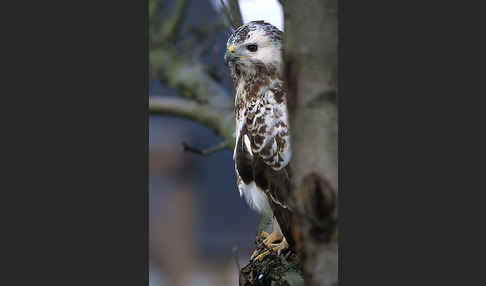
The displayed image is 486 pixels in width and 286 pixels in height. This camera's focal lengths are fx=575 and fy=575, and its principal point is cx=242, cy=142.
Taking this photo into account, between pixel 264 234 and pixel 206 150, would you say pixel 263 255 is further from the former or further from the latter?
pixel 206 150

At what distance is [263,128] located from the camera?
2268mm

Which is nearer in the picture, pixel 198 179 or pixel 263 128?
pixel 263 128

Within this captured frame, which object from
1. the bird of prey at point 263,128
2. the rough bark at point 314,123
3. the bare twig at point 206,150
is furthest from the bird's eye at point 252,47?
the rough bark at point 314,123

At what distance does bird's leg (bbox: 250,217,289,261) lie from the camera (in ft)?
7.60

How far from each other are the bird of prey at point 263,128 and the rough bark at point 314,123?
27.6 inches

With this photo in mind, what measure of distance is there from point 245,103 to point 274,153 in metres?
0.26

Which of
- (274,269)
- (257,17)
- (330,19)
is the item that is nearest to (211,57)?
(257,17)

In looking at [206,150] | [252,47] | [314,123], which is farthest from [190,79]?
[314,123]

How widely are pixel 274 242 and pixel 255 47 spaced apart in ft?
2.64

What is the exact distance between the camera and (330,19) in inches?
58.3

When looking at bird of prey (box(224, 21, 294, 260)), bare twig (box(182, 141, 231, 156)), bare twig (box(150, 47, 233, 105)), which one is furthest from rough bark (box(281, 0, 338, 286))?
bare twig (box(150, 47, 233, 105))

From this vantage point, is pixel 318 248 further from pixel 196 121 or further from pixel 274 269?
pixel 196 121

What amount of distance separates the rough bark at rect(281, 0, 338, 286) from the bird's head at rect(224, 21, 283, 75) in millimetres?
768

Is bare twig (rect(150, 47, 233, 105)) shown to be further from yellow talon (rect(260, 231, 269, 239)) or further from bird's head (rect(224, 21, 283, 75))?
yellow talon (rect(260, 231, 269, 239))
